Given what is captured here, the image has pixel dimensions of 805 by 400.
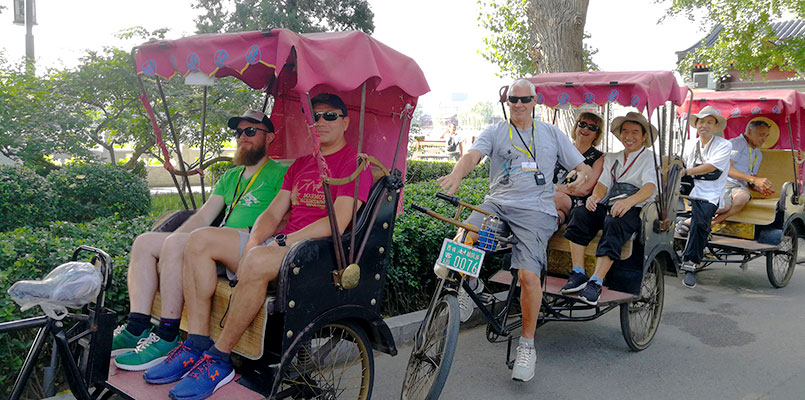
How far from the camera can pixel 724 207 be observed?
22.3 ft

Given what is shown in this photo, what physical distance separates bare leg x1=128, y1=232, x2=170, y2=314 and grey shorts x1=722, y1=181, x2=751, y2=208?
237 inches

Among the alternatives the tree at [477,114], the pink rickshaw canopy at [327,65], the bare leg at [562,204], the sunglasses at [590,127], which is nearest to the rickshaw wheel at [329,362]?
the pink rickshaw canopy at [327,65]

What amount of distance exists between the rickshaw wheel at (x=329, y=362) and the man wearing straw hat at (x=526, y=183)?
1.09 metres

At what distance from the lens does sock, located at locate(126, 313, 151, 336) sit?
3039mm

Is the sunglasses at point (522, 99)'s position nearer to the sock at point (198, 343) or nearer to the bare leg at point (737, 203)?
the sock at point (198, 343)

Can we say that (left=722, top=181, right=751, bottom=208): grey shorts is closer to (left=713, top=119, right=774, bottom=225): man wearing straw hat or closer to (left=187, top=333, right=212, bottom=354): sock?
(left=713, top=119, right=774, bottom=225): man wearing straw hat

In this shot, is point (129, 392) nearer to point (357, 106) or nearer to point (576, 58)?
point (357, 106)

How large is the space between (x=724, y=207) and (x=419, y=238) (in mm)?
3838

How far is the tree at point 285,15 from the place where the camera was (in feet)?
43.7

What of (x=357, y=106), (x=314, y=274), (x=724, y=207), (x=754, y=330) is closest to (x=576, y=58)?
(x=724, y=207)

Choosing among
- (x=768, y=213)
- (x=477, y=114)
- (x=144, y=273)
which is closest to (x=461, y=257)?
(x=144, y=273)

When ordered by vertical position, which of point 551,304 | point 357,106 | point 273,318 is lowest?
point 551,304

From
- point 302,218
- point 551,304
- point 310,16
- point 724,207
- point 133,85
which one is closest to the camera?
point 302,218

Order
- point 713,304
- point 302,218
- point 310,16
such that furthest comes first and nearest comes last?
1. point 310,16
2. point 713,304
3. point 302,218
